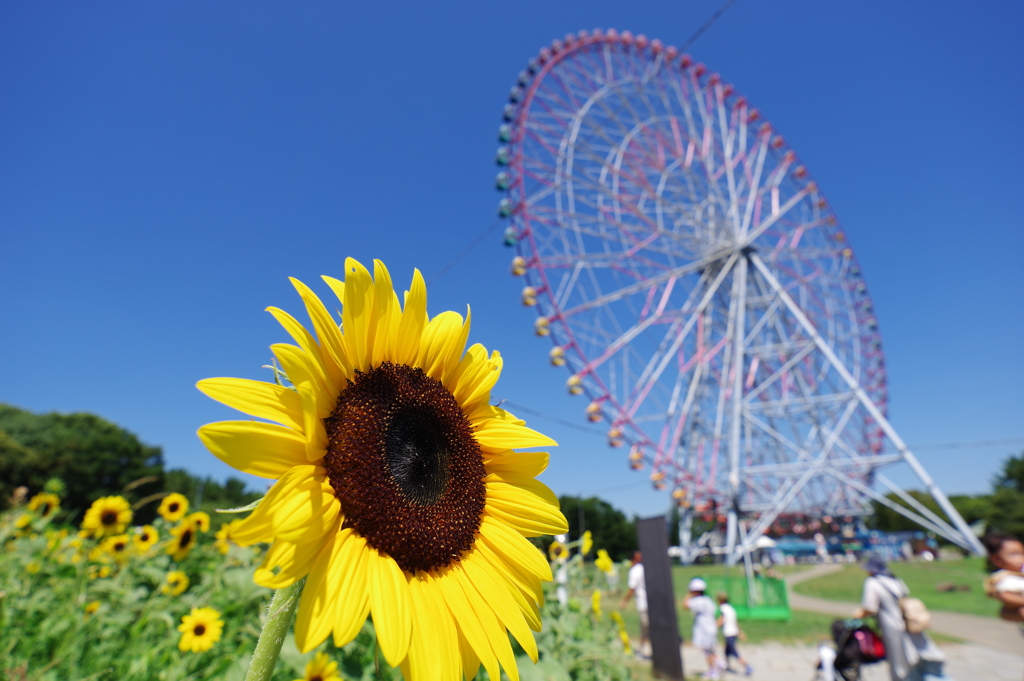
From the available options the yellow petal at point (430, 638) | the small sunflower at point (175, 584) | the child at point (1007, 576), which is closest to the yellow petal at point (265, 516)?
the yellow petal at point (430, 638)

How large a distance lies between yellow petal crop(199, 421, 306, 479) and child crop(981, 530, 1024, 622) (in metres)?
4.07

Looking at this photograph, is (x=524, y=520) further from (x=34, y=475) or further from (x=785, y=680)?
(x=34, y=475)

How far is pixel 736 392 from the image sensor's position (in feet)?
58.9

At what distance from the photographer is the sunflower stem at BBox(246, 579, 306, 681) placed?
609 mm

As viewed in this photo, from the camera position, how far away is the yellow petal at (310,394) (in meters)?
0.67

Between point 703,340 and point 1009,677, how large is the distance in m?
12.5

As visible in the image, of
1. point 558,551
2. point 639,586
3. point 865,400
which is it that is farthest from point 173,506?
point 865,400

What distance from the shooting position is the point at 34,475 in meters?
26.1

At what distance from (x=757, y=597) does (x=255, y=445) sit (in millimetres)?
17819

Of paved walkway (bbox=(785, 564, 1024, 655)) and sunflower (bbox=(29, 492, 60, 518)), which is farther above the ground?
sunflower (bbox=(29, 492, 60, 518))

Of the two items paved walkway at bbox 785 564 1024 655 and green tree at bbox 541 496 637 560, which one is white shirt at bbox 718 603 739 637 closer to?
paved walkway at bbox 785 564 1024 655

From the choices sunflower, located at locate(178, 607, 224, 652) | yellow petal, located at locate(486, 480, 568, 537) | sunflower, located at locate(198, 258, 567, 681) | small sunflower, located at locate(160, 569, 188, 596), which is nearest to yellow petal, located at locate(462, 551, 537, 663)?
sunflower, located at locate(198, 258, 567, 681)

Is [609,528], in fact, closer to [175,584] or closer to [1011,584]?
[1011,584]

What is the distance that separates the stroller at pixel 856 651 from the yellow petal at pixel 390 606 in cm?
616
